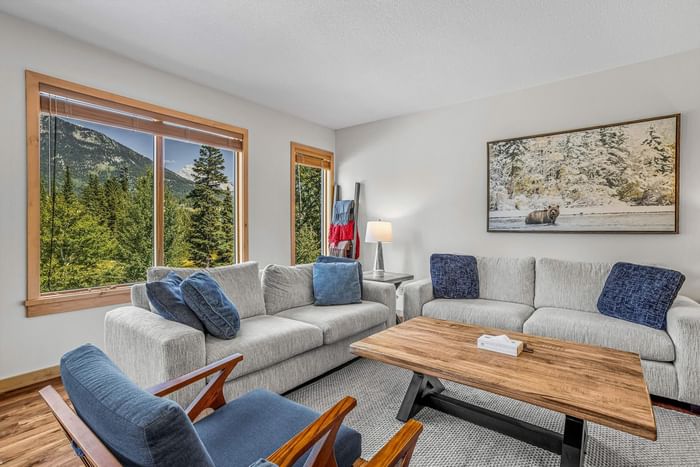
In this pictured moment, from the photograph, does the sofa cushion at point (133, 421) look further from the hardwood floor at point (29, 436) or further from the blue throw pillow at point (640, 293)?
the blue throw pillow at point (640, 293)

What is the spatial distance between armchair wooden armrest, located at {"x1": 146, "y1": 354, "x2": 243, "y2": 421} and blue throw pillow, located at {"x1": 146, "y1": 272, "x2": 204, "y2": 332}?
2.35ft

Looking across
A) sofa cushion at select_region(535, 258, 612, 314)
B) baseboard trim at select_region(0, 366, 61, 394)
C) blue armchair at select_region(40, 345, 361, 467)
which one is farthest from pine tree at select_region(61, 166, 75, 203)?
sofa cushion at select_region(535, 258, 612, 314)

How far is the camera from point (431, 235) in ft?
14.1

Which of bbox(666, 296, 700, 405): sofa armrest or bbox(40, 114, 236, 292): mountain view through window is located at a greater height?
bbox(40, 114, 236, 292): mountain view through window

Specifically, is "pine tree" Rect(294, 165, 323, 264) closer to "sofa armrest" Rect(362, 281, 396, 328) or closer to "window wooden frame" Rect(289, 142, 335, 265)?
Result: "window wooden frame" Rect(289, 142, 335, 265)

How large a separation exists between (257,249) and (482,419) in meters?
2.91

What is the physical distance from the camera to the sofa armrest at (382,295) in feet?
10.9

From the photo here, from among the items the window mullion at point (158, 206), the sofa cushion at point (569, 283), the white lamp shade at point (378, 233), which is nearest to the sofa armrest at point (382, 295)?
the white lamp shade at point (378, 233)

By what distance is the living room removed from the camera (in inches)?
73.3

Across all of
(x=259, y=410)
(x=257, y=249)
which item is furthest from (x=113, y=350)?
(x=257, y=249)

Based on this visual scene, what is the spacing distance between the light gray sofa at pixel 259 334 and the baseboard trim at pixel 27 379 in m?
0.79

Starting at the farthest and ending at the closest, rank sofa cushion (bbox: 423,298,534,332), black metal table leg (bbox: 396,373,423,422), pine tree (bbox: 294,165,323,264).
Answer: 1. pine tree (bbox: 294,165,323,264)
2. sofa cushion (bbox: 423,298,534,332)
3. black metal table leg (bbox: 396,373,423,422)

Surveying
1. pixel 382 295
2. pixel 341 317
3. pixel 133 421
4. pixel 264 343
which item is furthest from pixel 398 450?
pixel 382 295

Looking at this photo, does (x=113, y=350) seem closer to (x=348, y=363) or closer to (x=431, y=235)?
(x=348, y=363)
